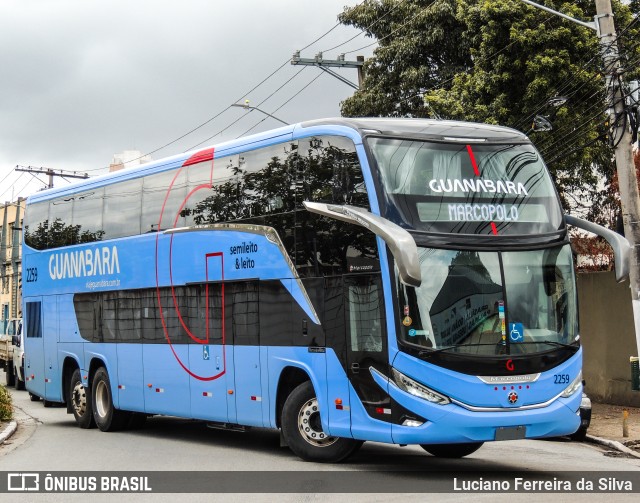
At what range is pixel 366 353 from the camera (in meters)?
12.5

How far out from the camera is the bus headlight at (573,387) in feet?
40.4

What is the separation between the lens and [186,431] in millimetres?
19344

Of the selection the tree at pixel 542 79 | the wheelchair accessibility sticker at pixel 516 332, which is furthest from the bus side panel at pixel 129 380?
the tree at pixel 542 79

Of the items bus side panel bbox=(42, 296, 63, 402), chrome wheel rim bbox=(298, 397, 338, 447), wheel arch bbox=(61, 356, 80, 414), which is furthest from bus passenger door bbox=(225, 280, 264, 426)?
bus side panel bbox=(42, 296, 63, 402)

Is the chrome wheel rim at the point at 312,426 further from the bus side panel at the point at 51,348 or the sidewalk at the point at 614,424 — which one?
the bus side panel at the point at 51,348

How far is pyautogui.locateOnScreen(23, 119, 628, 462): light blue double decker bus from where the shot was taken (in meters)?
11.8

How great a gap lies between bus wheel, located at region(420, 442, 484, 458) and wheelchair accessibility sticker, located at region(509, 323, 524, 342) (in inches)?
96.6

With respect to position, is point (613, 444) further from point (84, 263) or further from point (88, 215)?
point (88, 215)

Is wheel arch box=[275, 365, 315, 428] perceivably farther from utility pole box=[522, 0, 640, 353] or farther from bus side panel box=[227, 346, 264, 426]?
utility pole box=[522, 0, 640, 353]

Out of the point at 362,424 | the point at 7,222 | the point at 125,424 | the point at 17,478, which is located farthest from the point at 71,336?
the point at 7,222

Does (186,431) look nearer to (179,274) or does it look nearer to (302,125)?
(179,274)

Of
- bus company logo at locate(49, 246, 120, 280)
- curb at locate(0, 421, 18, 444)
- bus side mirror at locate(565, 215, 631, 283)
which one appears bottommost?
curb at locate(0, 421, 18, 444)

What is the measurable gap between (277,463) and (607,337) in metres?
10.6

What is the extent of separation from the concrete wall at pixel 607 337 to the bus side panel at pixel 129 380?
9.87m
